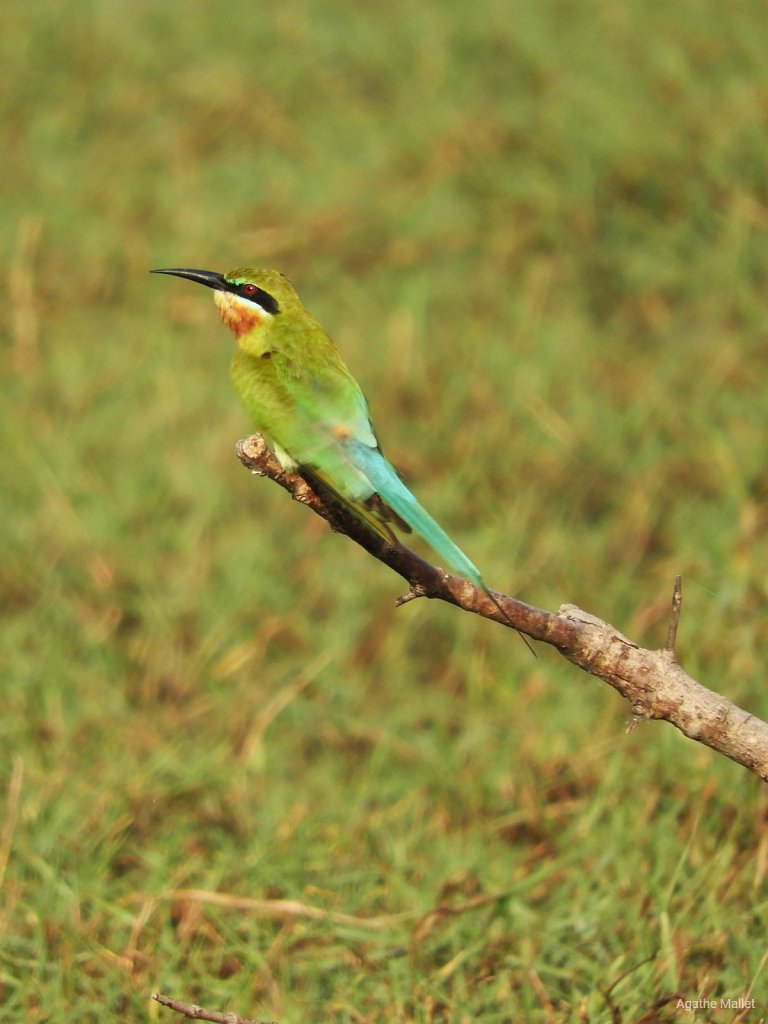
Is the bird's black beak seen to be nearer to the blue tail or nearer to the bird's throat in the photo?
the bird's throat

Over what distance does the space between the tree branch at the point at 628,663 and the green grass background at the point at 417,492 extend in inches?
25.1

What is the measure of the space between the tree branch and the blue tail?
0.05m

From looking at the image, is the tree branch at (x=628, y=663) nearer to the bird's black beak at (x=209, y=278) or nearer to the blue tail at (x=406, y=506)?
the blue tail at (x=406, y=506)

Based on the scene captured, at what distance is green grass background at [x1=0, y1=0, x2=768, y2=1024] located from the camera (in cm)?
309

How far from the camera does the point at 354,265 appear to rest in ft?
18.8

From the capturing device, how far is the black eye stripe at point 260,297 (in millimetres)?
3111

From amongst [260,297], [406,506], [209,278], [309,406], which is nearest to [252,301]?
[260,297]

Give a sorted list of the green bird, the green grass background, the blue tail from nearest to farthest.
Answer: the blue tail
the green bird
the green grass background

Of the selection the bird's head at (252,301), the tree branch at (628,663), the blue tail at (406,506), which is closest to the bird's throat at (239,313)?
the bird's head at (252,301)

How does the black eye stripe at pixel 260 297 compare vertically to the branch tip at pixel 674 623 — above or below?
above

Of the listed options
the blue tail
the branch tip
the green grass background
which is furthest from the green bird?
the green grass background

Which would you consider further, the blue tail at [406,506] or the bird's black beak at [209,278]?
the bird's black beak at [209,278]

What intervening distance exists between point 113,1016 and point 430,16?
4.87 metres

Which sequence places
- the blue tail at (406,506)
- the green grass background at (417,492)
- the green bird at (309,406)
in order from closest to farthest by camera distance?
1. the blue tail at (406,506)
2. the green bird at (309,406)
3. the green grass background at (417,492)
